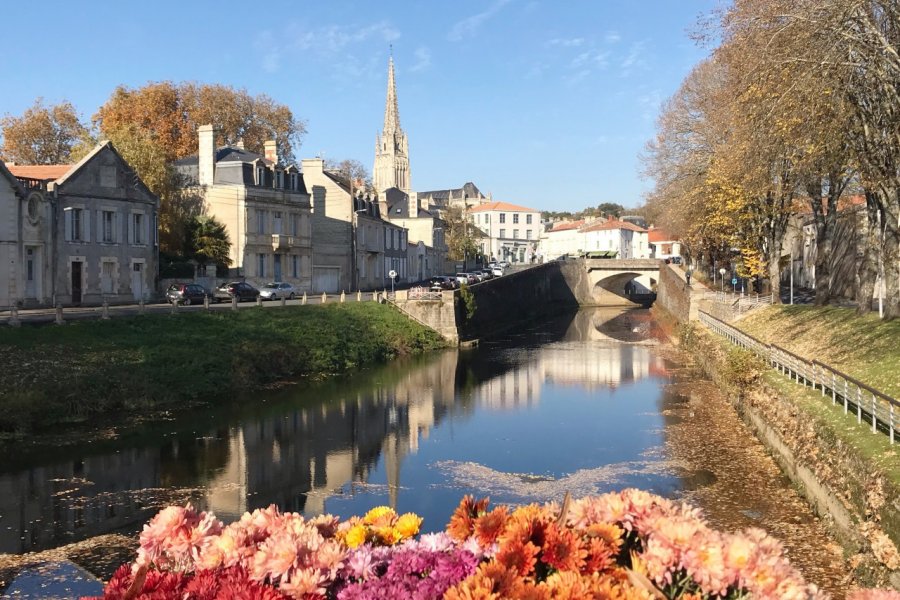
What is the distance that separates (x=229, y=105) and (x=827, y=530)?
6189 cm

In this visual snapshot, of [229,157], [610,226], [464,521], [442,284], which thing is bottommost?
[464,521]

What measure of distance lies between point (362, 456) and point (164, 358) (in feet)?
36.6

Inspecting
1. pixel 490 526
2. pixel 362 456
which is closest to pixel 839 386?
pixel 362 456

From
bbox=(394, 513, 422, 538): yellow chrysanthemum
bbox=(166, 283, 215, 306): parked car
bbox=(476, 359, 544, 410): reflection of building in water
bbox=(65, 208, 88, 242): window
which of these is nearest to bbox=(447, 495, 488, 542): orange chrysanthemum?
bbox=(394, 513, 422, 538): yellow chrysanthemum

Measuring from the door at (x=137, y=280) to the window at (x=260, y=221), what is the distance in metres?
10.7

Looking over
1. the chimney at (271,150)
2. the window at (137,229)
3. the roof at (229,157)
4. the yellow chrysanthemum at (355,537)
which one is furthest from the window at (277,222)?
the yellow chrysanthemum at (355,537)

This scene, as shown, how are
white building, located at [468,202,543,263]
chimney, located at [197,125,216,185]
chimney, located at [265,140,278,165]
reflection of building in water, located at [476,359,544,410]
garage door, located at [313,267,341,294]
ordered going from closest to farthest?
reflection of building in water, located at [476,359,544,410], chimney, located at [197,125,216,185], chimney, located at [265,140,278,165], garage door, located at [313,267,341,294], white building, located at [468,202,543,263]

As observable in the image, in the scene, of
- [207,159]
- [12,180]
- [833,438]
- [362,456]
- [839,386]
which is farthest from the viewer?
[207,159]

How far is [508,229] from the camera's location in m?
144

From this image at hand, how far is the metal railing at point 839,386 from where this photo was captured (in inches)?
575

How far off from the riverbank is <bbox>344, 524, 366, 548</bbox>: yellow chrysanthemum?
7.73 meters

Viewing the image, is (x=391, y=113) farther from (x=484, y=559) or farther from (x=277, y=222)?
(x=484, y=559)

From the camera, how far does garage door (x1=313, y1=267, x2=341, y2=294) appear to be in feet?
197

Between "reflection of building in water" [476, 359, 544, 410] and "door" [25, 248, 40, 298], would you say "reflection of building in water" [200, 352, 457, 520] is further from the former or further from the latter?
"door" [25, 248, 40, 298]
